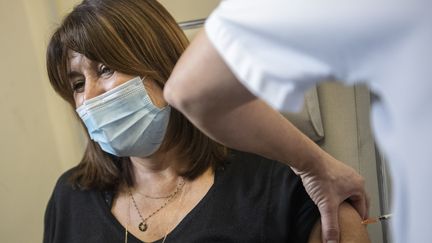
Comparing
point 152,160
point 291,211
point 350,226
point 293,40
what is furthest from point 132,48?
point 293,40

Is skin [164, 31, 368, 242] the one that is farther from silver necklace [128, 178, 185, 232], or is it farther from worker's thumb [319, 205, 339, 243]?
silver necklace [128, 178, 185, 232]

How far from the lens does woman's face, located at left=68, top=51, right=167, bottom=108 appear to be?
109 cm

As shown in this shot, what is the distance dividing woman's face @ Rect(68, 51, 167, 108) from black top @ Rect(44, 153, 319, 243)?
0.27 metres

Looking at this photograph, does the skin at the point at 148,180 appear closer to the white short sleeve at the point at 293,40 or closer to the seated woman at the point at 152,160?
the seated woman at the point at 152,160

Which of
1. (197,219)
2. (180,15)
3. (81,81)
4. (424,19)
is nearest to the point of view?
(424,19)

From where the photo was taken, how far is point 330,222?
3.04 feet

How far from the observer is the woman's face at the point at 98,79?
1092 mm

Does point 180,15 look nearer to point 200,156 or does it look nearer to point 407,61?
point 200,156

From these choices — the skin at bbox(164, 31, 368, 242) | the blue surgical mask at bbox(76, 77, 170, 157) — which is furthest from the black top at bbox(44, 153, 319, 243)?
the blue surgical mask at bbox(76, 77, 170, 157)

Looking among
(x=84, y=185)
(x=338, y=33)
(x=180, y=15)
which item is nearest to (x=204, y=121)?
(x=338, y=33)

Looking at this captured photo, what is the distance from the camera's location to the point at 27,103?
167cm

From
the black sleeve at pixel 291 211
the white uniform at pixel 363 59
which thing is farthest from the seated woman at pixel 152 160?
the white uniform at pixel 363 59

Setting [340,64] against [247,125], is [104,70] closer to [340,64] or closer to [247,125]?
[247,125]

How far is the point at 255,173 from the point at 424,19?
81cm
